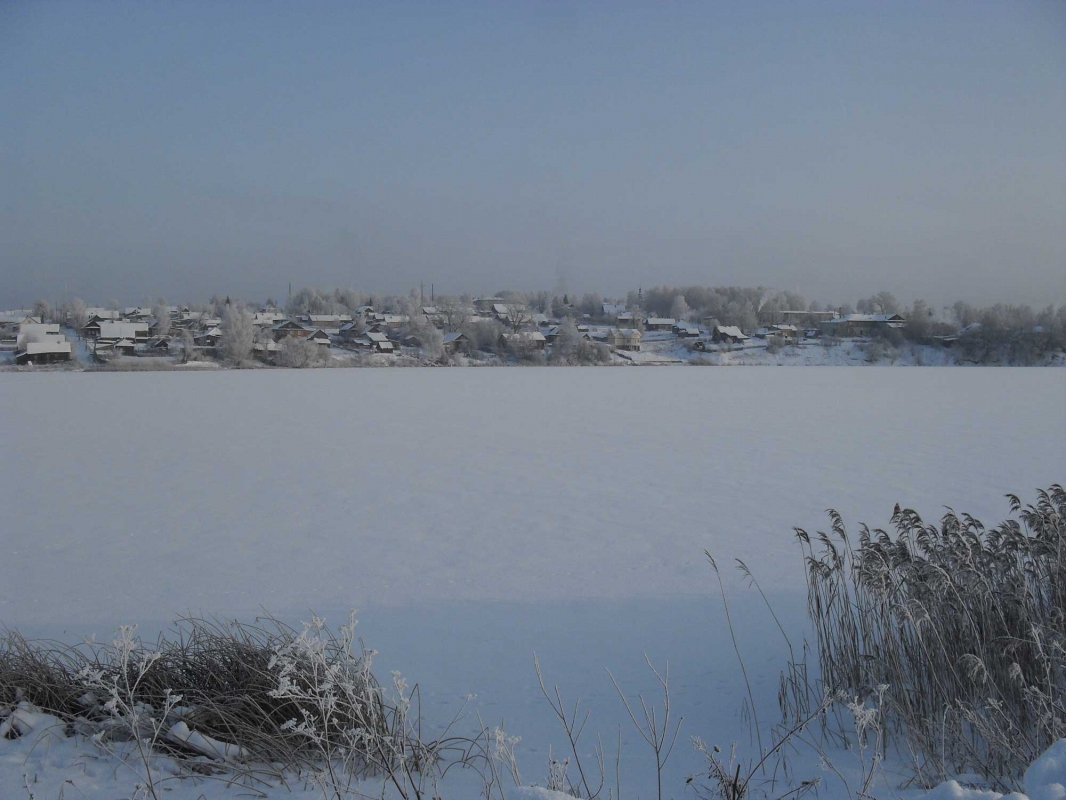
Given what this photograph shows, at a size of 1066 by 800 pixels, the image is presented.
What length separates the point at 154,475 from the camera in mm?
10289

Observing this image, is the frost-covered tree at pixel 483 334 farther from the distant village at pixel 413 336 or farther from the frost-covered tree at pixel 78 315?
the frost-covered tree at pixel 78 315

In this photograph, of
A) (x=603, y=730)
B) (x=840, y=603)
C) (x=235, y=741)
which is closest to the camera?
(x=235, y=741)

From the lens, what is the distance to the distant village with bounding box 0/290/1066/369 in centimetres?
5053

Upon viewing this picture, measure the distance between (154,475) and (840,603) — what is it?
9551 mm

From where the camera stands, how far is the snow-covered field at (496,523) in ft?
14.2

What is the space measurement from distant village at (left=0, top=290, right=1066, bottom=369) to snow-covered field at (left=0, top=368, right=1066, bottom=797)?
35.6 meters

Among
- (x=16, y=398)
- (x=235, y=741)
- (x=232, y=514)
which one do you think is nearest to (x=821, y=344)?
(x=16, y=398)

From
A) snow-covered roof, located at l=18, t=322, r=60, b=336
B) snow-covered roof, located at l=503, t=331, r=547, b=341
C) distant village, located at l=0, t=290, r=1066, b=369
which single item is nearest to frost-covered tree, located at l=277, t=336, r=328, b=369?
distant village, located at l=0, t=290, r=1066, b=369

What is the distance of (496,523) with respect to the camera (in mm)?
7547

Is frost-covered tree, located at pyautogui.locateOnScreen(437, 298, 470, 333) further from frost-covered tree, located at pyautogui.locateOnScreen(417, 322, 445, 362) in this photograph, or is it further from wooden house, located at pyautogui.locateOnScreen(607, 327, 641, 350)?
wooden house, located at pyautogui.locateOnScreen(607, 327, 641, 350)

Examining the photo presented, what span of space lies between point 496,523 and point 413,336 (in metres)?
55.6

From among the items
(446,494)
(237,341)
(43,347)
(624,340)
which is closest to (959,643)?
(446,494)

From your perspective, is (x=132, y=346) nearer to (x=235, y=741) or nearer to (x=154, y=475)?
(x=154, y=475)

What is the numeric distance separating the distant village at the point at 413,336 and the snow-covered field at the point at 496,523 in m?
35.6
